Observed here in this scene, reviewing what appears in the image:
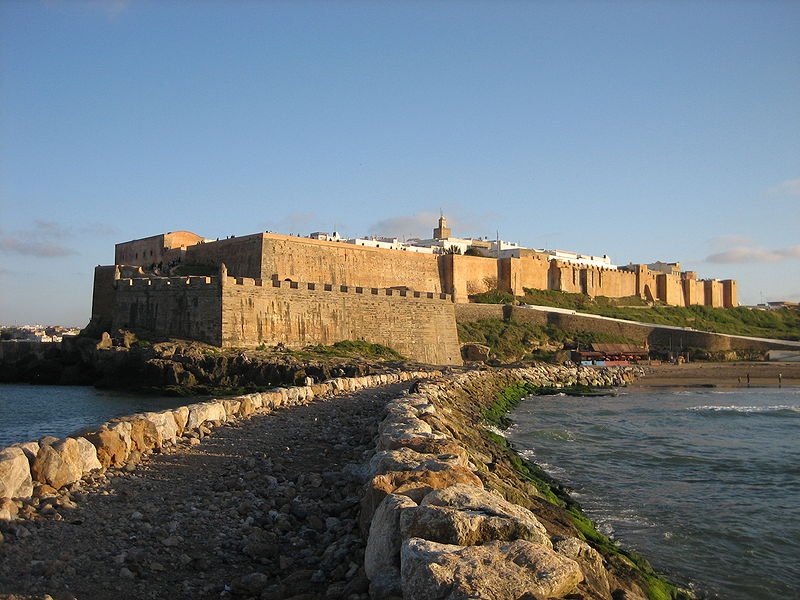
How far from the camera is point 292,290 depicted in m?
29.4

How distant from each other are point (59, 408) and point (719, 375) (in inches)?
1321

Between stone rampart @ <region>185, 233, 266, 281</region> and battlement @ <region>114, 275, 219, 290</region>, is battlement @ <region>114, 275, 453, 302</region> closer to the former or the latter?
battlement @ <region>114, 275, 219, 290</region>

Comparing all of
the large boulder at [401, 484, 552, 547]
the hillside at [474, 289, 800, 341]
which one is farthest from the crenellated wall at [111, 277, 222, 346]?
the hillside at [474, 289, 800, 341]

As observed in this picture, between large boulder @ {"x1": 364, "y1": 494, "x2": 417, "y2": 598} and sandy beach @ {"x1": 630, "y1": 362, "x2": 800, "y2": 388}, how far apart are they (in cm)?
3277

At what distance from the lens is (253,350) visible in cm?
2700

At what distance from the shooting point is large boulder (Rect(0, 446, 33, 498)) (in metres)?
4.86

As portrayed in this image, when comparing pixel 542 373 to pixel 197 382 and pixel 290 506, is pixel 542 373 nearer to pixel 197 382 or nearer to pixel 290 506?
pixel 197 382

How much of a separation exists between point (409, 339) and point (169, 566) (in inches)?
1154

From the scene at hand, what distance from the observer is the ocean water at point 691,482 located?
7340 mm

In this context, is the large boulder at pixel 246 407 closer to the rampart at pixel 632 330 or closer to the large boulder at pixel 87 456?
the large boulder at pixel 87 456

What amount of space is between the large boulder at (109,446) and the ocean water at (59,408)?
7304mm

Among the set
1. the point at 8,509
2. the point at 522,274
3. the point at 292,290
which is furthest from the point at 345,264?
the point at 8,509

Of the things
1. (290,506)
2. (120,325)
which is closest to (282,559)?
(290,506)

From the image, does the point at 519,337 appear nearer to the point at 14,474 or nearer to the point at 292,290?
the point at 292,290
